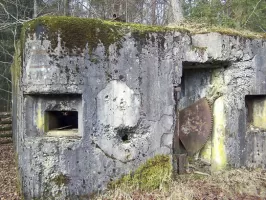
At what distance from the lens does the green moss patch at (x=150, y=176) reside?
4102 mm

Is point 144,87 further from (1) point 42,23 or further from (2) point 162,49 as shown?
(1) point 42,23

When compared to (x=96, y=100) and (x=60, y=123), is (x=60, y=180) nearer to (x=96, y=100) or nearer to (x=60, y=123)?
(x=60, y=123)

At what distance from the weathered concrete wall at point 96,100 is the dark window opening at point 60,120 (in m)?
0.13

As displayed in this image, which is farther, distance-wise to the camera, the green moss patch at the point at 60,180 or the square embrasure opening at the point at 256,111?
the square embrasure opening at the point at 256,111

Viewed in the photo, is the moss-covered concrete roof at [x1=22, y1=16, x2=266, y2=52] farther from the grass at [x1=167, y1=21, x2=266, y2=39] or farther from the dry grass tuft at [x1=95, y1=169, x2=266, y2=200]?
the dry grass tuft at [x1=95, y1=169, x2=266, y2=200]

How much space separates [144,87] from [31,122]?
1.68m

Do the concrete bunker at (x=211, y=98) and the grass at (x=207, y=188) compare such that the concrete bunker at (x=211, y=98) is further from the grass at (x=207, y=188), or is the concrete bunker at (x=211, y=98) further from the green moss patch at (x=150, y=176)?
the green moss patch at (x=150, y=176)

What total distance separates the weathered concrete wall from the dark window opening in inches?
4.9

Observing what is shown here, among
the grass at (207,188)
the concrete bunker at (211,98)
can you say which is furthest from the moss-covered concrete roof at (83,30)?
the grass at (207,188)

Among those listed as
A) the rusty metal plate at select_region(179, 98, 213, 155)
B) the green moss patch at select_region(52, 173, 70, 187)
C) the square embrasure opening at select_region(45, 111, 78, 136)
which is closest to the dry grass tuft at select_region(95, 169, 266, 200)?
the green moss patch at select_region(52, 173, 70, 187)

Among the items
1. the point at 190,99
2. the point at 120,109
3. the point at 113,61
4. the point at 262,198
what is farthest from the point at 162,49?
the point at 262,198

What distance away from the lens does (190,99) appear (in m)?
5.51

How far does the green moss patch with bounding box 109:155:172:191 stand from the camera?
13.5 ft

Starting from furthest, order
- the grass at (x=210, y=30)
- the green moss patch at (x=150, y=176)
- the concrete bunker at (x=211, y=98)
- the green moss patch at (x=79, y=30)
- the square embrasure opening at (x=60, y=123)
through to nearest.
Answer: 1. the concrete bunker at (x=211, y=98)
2. the grass at (x=210, y=30)
3. the green moss patch at (x=150, y=176)
4. the square embrasure opening at (x=60, y=123)
5. the green moss patch at (x=79, y=30)
